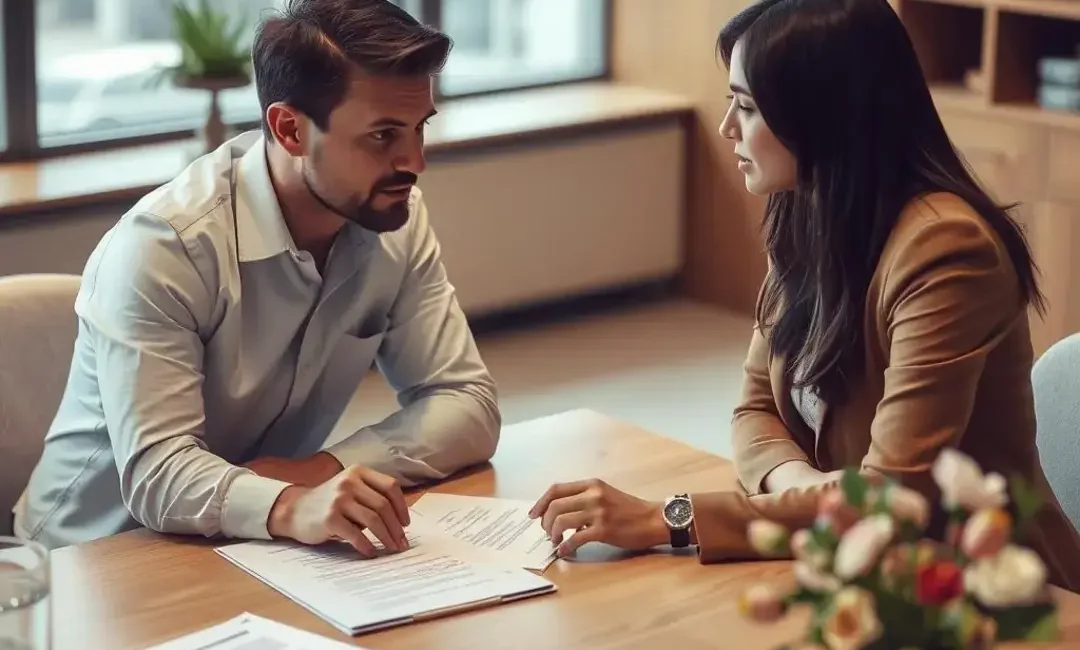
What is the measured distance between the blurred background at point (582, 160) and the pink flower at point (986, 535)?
2.89 metres

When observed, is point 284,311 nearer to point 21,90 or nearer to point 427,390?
point 427,390

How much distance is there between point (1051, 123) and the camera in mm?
3752

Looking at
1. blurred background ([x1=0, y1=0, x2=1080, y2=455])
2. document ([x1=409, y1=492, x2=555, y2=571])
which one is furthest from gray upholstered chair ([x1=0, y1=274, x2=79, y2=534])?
blurred background ([x1=0, y1=0, x2=1080, y2=455])

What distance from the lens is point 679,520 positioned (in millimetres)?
1630

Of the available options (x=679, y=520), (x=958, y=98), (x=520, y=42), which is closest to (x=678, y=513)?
(x=679, y=520)

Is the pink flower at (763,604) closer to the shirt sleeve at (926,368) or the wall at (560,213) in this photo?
the shirt sleeve at (926,368)

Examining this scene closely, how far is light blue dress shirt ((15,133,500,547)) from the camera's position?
5.76 ft

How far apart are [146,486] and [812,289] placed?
760mm

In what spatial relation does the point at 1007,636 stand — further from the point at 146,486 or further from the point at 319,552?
the point at 146,486

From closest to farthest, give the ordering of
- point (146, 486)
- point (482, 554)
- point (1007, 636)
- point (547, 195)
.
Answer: point (1007, 636)
point (482, 554)
point (146, 486)
point (547, 195)

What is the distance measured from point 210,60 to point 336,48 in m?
1.91

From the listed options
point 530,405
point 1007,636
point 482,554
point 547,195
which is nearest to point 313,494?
point 482,554

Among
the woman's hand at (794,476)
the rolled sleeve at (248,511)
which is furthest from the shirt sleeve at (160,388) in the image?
the woman's hand at (794,476)

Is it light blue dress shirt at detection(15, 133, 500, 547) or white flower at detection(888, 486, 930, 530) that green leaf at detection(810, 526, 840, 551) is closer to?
white flower at detection(888, 486, 930, 530)
